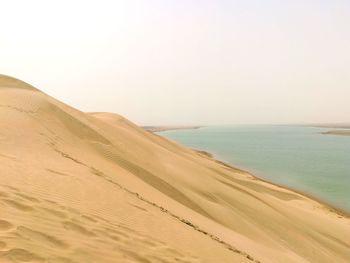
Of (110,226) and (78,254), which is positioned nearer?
(78,254)

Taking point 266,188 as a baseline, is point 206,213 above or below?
below

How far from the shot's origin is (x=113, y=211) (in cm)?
565

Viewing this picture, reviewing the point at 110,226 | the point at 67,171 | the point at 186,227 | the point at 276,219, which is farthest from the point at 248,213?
the point at 110,226

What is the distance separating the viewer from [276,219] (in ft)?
40.2

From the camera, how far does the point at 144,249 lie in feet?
14.8

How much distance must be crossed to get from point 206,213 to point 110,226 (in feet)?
16.4

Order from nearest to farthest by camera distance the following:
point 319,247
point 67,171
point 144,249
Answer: point 144,249, point 67,171, point 319,247

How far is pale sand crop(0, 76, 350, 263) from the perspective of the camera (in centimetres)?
404

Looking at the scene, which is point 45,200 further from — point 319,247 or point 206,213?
point 319,247

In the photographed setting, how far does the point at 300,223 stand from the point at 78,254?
1111cm

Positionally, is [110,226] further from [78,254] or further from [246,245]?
[246,245]

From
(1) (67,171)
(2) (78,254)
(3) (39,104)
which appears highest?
(3) (39,104)

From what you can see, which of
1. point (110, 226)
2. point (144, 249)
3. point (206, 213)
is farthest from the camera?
point (206, 213)

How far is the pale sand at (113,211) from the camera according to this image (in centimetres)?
404
